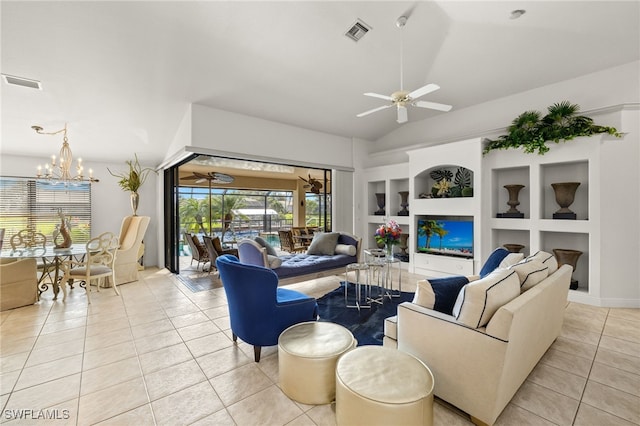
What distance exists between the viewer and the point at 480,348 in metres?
1.73

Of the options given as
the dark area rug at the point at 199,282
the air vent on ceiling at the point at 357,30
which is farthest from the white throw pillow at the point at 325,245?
the air vent on ceiling at the point at 357,30

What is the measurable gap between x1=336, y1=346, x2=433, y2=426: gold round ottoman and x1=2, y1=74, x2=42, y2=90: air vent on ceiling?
15.6 ft

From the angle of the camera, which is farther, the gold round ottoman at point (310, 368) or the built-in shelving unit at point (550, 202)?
the built-in shelving unit at point (550, 202)

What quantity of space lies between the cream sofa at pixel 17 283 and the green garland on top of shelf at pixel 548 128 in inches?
299

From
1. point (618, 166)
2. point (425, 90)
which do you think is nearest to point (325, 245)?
point (425, 90)

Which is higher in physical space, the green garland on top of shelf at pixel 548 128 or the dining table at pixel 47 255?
the green garland on top of shelf at pixel 548 128

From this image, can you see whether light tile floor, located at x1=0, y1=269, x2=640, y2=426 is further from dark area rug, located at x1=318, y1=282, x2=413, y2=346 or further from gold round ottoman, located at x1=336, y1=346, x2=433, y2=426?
dark area rug, located at x1=318, y1=282, x2=413, y2=346

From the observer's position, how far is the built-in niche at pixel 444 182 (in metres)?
5.46

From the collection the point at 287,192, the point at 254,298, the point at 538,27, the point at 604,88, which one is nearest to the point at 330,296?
the point at 254,298

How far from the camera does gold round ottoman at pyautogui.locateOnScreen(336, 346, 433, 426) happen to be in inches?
58.3

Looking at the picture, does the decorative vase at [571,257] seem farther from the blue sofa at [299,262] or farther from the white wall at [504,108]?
the blue sofa at [299,262]

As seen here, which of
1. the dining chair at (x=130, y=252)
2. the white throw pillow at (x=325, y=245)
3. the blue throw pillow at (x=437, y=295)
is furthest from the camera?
the white throw pillow at (x=325, y=245)

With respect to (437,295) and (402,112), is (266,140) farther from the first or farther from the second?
(437,295)

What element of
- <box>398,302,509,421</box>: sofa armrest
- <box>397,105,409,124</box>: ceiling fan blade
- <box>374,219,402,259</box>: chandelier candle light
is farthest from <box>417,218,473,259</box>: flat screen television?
<box>398,302,509,421</box>: sofa armrest
